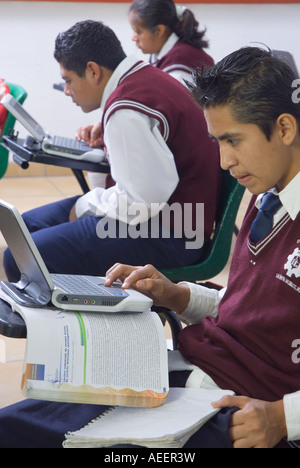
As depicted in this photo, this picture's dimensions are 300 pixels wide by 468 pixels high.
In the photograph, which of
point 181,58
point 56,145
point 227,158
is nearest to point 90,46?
point 56,145

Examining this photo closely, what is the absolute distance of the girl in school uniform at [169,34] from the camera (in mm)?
3225

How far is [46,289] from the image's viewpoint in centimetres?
114

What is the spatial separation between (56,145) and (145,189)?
1.85 ft

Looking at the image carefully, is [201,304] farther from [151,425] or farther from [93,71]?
[93,71]

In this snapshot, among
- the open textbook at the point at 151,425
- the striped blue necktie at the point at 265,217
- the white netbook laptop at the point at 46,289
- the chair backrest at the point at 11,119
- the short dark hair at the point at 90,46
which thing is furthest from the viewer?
the chair backrest at the point at 11,119

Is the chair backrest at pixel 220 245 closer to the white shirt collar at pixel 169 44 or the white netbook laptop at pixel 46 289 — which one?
the white netbook laptop at pixel 46 289

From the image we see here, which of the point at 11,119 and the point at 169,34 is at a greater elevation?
the point at 169,34

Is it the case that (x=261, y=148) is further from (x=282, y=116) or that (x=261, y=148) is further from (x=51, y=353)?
(x=51, y=353)

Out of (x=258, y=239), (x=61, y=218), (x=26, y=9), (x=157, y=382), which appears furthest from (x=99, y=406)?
(x=26, y=9)

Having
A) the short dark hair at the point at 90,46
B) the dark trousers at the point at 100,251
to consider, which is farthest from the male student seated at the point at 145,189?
the short dark hair at the point at 90,46

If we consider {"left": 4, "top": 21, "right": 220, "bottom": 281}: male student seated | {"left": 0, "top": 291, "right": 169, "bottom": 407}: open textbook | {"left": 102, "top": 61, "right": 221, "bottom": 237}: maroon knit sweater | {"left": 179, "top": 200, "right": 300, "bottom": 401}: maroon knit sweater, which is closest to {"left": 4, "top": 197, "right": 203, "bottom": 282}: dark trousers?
{"left": 4, "top": 21, "right": 220, "bottom": 281}: male student seated

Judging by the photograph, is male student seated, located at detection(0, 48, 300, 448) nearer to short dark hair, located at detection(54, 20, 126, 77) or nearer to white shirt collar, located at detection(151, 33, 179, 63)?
short dark hair, located at detection(54, 20, 126, 77)

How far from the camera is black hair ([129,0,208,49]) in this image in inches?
127

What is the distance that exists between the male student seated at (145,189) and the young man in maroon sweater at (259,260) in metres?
0.79
